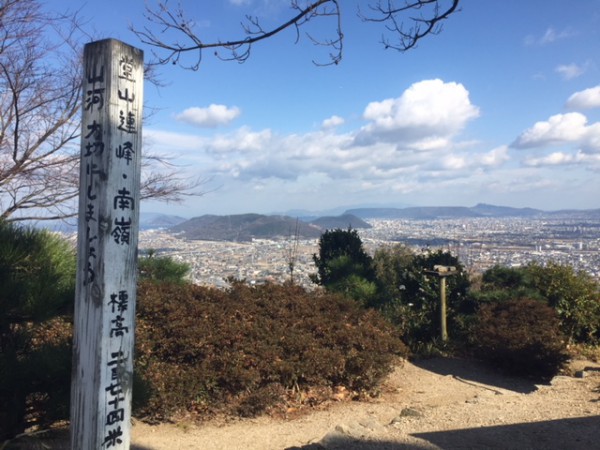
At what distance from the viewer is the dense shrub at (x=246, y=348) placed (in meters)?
4.73

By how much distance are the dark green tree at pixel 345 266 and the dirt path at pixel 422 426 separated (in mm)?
2469

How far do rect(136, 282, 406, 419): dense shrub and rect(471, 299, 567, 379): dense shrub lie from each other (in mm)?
1687

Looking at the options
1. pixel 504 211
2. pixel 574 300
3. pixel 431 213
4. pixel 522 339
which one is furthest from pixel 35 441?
pixel 504 211

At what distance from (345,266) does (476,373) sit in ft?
9.96

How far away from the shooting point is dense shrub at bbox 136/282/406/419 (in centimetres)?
473

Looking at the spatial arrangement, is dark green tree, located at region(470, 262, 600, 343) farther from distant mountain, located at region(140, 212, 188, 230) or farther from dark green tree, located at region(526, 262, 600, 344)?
distant mountain, located at region(140, 212, 188, 230)

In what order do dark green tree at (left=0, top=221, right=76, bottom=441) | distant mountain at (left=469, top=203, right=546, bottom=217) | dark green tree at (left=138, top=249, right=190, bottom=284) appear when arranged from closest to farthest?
dark green tree at (left=0, top=221, right=76, bottom=441)
dark green tree at (left=138, top=249, right=190, bottom=284)
distant mountain at (left=469, top=203, right=546, bottom=217)

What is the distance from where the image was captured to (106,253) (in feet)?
6.84

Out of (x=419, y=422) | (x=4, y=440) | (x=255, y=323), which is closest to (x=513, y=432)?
(x=419, y=422)

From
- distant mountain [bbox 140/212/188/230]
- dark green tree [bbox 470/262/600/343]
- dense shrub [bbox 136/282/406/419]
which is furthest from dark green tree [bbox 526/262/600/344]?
distant mountain [bbox 140/212/188/230]

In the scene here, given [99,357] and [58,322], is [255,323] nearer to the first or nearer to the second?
[58,322]

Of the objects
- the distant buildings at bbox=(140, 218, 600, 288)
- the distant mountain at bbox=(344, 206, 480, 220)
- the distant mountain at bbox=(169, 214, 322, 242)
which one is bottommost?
the distant buildings at bbox=(140, 218, 600, 288)

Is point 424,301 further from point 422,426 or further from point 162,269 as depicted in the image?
point 162,269

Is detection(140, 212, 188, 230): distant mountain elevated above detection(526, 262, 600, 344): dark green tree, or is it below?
above
